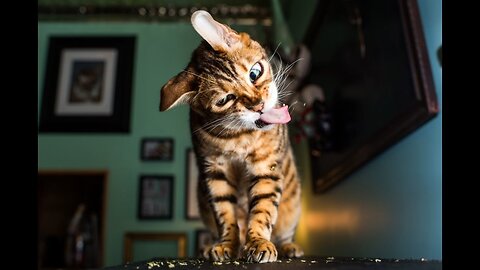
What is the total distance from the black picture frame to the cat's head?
0.33m

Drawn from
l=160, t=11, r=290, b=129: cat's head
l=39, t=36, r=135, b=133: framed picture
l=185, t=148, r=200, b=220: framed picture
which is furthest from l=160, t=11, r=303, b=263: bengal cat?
l=39, t=36, r=135, b=133: framed picture

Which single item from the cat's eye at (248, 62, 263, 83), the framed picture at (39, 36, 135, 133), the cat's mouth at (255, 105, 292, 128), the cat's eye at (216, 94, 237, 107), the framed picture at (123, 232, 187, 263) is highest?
the framed picture at (39, 36, 135, 133)

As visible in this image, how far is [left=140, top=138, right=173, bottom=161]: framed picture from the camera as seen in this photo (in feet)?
8.37

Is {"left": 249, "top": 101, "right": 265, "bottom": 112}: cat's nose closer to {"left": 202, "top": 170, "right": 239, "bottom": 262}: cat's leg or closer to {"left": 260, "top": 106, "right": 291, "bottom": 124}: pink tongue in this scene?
{"left": 260, "top": 106, "right": 291, "bottom": 124}: pink tongue

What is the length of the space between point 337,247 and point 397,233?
20.6 inches

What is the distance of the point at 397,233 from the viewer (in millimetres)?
998

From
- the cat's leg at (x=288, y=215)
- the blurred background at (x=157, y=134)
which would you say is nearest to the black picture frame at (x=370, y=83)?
the blurred background at (x=157, y=134)

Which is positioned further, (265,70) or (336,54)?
(336,54)

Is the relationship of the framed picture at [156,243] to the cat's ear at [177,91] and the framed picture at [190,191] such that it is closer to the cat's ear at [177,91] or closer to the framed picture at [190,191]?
the framed picture at [190,191]
